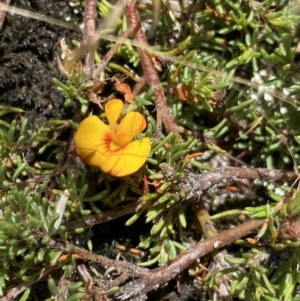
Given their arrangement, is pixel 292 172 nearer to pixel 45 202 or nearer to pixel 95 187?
pixel 95 187

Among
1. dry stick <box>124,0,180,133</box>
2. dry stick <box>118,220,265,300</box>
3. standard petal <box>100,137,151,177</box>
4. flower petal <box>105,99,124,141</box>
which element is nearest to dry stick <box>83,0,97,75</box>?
dry stick <box>124,0,180,133</box>

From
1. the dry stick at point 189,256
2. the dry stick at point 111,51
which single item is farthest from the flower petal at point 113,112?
the dry stick at point 189,256

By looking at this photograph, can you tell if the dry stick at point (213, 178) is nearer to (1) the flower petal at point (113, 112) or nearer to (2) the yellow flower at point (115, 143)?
(2) the yellow flower at point (115, 143)

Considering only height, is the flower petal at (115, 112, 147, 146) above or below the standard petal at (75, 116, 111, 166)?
above

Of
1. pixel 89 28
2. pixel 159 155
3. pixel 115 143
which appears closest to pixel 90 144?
pixel 115 143

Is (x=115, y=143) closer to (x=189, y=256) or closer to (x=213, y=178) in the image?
(x=213, y=178)

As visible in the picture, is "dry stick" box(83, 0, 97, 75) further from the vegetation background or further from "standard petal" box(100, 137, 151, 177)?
"standard petal" box(100, 137, 151, 177)
